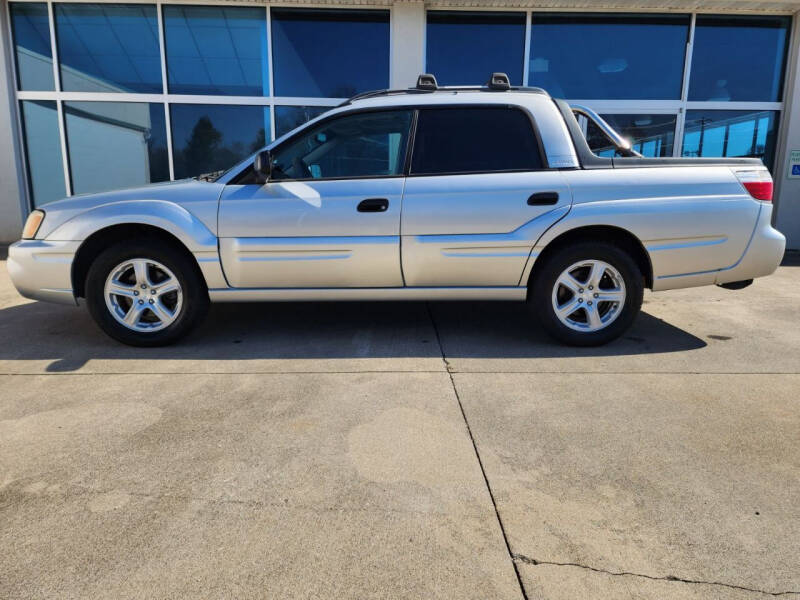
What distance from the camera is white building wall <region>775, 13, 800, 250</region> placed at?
869cm

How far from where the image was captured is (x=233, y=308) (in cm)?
531

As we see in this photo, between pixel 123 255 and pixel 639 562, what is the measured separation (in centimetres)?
362

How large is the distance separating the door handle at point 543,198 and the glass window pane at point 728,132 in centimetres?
663

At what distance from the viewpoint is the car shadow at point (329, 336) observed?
12.6ft

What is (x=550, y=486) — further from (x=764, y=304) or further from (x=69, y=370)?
(x=764, y=304)

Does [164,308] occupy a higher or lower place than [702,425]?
higher

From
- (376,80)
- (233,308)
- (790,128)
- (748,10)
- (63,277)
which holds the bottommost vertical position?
(233,308)

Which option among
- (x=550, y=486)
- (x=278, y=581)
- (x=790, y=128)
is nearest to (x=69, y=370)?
(x=278, y=581)

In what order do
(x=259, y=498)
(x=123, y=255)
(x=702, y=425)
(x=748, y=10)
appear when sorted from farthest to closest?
(x=748, y=10) → (x=123, y=255) → (x=702, y=425) → (x=259, y=498)

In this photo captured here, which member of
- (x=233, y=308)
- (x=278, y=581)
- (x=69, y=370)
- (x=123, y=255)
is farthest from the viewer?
(x=233, y=308)

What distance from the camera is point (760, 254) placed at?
3.88 meters

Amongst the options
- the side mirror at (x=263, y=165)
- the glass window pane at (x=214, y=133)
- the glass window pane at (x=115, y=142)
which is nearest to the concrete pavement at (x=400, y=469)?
the side mirror at (x=263, y=165)

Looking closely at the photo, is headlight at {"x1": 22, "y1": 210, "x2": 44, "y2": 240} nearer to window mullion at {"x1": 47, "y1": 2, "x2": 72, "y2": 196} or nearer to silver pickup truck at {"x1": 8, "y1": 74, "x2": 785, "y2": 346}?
silver pickup truck at {"x1": 8, "y1": 74, "x2": 785, "y2": 346}

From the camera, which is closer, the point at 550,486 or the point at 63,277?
the point at 550,486
